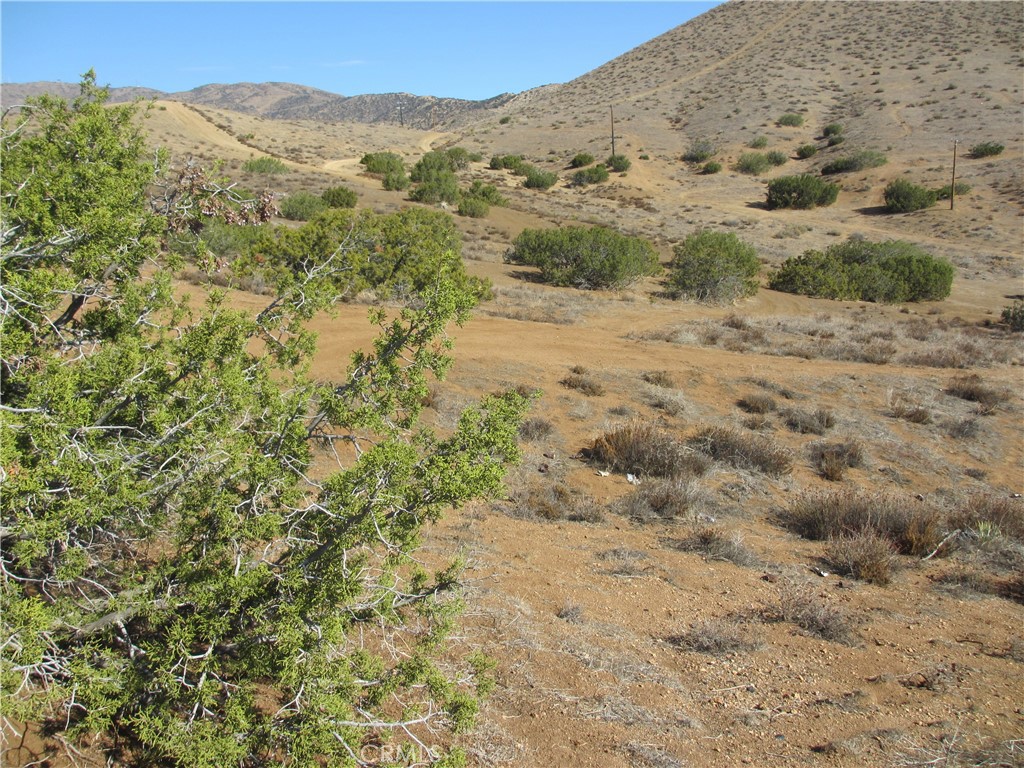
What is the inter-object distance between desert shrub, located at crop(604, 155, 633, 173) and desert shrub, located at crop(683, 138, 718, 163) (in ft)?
19.1

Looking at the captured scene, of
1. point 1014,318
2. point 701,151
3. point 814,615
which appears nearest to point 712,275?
Result: point 1014,318

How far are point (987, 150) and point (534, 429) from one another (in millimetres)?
53589

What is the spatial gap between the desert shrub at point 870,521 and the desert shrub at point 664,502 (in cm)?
102

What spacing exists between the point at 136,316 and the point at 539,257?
21.2 metres

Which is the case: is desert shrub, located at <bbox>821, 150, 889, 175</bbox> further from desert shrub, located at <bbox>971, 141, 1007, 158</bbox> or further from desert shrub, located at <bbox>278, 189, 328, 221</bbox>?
desert shrub, located at <bbox>278, 189, 328, 221</bbox>

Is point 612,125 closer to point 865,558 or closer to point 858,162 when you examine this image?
point 858,162

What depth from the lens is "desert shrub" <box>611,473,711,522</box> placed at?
8258 mm

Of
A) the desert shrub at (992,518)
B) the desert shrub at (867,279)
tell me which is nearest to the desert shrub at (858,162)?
the desert shrub at (867,279)

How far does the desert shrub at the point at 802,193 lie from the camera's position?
157 feet

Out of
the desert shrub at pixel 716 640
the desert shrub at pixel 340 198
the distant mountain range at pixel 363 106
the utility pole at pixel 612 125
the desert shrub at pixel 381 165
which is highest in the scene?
the distant mountain range at pixel 363 106

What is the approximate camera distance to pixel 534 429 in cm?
1055

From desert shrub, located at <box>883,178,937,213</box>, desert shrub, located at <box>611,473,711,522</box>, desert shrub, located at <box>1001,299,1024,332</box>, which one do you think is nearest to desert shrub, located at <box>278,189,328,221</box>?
desert shrub, located at <box>611,473,711,522</box>

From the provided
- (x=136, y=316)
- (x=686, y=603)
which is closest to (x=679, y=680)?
(x=686, y=603)

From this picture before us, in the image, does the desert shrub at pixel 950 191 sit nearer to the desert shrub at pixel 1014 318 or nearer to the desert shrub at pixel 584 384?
the desert shrub at pixel 1014 318
